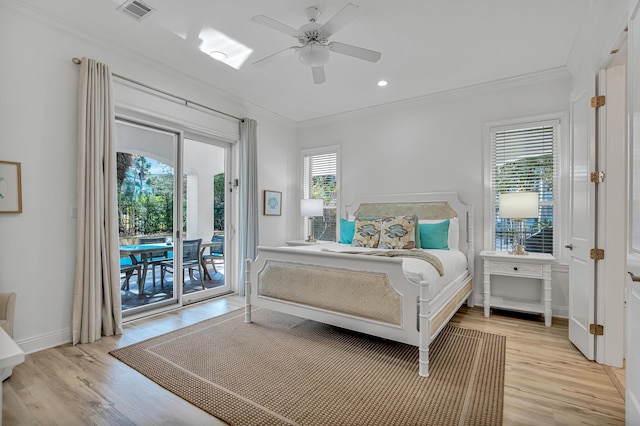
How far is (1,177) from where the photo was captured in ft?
8.22

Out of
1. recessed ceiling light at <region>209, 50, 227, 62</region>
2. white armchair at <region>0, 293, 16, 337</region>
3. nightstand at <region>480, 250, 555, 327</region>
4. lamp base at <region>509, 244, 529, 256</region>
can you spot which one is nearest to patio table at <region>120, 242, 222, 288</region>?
white armchair at <region>0, 293, 16, 337</region>

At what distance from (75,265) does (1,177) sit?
2.90 ft

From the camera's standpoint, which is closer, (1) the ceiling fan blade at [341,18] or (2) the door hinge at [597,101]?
(1) the ceiling fan blade at [341,18]

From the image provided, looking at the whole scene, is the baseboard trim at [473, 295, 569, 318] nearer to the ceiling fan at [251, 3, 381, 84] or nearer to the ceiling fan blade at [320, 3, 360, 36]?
the ceiling fan at [251, 3, 381, 84]

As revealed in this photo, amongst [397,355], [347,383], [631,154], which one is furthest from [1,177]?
[631,154]

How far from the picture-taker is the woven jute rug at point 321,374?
1.88m

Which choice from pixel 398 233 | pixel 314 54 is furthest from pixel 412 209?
pixel 314 54

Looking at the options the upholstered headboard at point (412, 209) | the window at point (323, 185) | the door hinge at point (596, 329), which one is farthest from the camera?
the window at point (323, 185)

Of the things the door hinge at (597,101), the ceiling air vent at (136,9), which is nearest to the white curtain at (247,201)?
the ceiling air vent at (136,9)

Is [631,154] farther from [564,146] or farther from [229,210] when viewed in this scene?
[229,210]

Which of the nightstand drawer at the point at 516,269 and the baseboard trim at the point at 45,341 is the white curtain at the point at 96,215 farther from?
the nightstand drawer at the point at 516,269

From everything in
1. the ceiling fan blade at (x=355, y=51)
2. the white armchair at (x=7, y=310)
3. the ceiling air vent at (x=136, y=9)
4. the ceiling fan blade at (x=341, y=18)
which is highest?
the ceiling air vent at (x=136, y=9)

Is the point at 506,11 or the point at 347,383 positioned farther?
the point at 506,11

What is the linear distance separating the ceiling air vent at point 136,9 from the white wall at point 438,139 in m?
3.13
